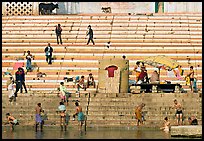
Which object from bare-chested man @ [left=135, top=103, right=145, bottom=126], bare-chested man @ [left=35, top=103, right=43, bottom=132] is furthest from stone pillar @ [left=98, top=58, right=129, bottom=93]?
bare-chested man @ [left=35, top=103, right=43, bottom=132]

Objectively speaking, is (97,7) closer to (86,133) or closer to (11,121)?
(11,121)

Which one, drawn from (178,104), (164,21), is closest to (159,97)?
(178,104)

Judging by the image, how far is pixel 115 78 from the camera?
27.5 m

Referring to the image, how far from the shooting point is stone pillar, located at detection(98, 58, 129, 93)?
27.5 m

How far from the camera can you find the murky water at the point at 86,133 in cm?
2291

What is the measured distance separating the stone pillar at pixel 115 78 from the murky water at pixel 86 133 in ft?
7.59

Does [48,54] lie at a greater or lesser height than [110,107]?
greater

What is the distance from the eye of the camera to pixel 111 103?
26.7 m

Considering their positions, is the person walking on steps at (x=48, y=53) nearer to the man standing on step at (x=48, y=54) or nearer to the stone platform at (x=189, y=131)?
the man standing on step at (x=48, y=54)

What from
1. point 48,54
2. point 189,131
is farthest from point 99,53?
point 189,131

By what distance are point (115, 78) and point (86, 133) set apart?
3.77 m

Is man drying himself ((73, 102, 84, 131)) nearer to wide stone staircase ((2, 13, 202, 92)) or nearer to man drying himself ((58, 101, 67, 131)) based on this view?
man drying himself ((58, 101, 67, 131))

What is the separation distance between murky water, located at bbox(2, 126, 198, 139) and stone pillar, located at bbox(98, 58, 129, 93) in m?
2.31

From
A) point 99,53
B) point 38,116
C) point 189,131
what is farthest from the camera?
point 99,53
